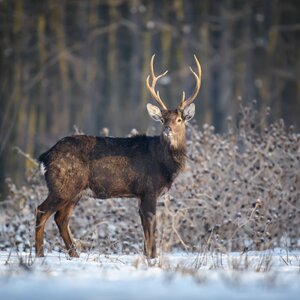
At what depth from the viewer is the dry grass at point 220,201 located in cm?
1380

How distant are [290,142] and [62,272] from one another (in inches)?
247

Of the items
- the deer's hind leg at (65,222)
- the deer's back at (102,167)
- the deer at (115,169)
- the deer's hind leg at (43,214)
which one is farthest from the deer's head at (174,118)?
the deer's hind leg at (43,214)

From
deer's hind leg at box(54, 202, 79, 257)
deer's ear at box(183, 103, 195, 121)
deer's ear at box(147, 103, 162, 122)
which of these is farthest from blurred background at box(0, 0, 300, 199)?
deer's hind leg at box(54, 202, 79, 257)

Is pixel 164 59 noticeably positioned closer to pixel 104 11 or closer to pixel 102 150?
pixel 104 11

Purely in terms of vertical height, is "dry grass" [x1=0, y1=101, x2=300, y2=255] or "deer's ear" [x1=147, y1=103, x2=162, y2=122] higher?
"deer's ear" [x1=147, y1=103, x2=162, y2=122]

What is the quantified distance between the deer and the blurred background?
65.9 feet

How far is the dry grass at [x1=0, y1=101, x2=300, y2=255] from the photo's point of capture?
45.3 ft

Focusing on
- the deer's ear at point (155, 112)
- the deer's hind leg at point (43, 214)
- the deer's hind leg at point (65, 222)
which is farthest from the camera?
the deer's ear at point (155, 112)

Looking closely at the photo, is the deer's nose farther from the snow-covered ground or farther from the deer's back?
the snow-covered ground

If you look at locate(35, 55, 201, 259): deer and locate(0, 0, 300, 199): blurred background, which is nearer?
locate(35, 55, 201, 259): deer

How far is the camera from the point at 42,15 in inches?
1332

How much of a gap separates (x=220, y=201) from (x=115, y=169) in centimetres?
260

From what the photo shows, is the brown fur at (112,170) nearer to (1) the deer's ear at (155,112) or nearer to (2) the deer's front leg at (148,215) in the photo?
(2) the deer's front leg at (148,215)

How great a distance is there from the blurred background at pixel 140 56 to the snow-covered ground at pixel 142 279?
73.5 ft
